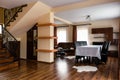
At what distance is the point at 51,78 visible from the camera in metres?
3.21

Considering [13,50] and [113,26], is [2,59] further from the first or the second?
[113,26]

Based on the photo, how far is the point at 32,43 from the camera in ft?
20.0

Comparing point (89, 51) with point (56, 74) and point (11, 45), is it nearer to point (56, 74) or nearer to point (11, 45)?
point (56, 74)

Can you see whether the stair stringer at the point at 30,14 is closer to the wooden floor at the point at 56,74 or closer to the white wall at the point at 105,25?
the wooden floor at the point at 56,74

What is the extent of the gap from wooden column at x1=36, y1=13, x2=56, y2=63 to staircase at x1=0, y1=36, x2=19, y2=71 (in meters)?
1.26

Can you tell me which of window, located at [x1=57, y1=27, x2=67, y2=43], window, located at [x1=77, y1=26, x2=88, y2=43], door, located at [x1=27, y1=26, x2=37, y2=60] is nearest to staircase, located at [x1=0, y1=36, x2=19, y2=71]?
door, located at [x1=27, y1=26, x2=37, y2=60]

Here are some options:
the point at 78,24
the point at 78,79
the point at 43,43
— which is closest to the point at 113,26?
the point at 78,24

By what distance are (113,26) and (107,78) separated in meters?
5.15

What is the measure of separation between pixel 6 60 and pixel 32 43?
1.86m

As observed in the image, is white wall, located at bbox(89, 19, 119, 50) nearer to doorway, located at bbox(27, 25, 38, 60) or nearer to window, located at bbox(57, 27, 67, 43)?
window, located at bbox(57, 27, 67, 43)

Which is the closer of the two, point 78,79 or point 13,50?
point 78,79

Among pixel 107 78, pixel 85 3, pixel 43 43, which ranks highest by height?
pixel 85 3

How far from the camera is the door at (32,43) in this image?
6.03 m

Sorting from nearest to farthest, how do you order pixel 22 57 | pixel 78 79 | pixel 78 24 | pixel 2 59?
1. pixel 78 79
2. pixel 2 59
3. pixel 22 57
4. pixel 78 24
